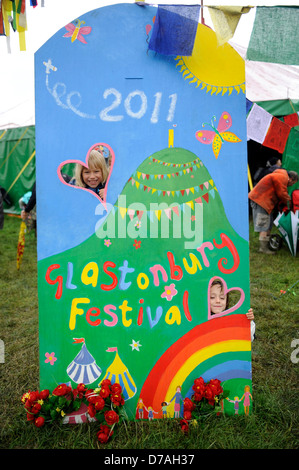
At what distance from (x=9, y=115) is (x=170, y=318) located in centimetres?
1019

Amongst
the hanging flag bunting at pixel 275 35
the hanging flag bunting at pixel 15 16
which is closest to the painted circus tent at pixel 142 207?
the hanging flag bunting at pixel 275 35

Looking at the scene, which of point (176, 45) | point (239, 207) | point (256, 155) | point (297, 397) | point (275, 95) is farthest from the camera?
point (256, 155)

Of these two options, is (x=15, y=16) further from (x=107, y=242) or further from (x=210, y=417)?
(x=210, y=417)

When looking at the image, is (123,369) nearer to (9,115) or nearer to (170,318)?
(170,318)

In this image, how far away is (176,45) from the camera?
6.24 ft

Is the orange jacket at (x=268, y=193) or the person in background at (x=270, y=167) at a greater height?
the person in background at (x=270, y=167)

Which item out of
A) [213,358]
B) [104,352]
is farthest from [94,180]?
[213,358]

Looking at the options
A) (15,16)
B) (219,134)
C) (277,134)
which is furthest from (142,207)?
(277,134)

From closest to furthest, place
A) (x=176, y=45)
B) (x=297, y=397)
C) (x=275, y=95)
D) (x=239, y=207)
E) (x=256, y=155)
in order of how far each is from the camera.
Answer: (x=176, y=45) < (x=239, y=207) < (x=297, y=397) < (x=275, y=95) < (x=256, y=155)

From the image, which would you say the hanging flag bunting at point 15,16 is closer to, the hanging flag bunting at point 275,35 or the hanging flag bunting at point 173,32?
the hanging flag bunting at point 173,32

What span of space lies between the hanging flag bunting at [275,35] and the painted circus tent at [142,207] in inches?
14.6

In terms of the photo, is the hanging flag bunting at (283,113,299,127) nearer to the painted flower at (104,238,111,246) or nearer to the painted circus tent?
the painted circus tent

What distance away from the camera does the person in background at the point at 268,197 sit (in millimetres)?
5805

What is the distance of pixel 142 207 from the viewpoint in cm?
205
